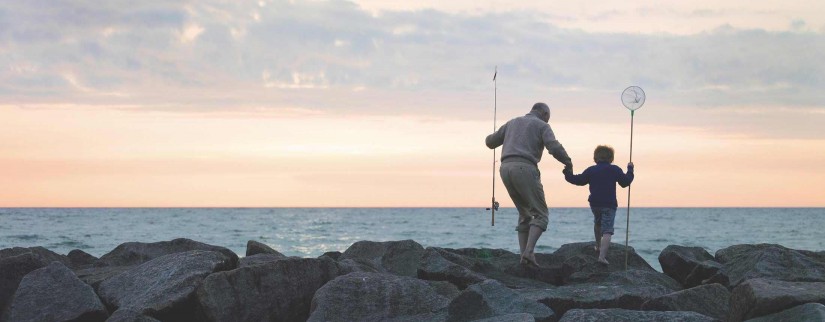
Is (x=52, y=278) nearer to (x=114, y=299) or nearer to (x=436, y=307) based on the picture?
(x=114, y=299)

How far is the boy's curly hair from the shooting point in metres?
9.30

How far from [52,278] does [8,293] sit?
0.56 meters

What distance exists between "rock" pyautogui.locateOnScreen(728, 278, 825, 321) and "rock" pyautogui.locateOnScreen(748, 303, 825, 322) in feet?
0.50

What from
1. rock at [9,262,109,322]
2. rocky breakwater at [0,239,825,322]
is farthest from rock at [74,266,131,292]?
rock at [9,262,109,322]

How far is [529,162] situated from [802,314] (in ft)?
11.5

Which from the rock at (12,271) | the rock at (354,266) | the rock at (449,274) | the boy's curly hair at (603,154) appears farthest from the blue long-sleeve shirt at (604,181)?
the rock at (12,271)

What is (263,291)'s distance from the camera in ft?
21.9

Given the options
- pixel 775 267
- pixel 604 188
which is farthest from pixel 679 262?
pixel 604 188

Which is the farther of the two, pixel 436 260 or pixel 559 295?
pixel 436 260

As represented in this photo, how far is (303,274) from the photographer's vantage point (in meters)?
6.92

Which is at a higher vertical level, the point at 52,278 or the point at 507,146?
the point at 507,146

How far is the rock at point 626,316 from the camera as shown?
5441mm

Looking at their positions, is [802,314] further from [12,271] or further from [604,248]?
[12,271]

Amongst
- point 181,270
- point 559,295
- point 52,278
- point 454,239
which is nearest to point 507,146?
point 559,295
